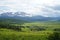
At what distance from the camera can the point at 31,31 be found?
2.57 m

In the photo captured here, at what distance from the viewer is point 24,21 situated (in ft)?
8.59

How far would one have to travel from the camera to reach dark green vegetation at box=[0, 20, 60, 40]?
254 cm

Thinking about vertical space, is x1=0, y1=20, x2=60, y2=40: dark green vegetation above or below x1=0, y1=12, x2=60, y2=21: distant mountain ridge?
below

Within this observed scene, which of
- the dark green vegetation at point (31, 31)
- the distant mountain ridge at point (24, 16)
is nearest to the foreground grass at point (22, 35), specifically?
the dark green vegetation at point (31, 31)

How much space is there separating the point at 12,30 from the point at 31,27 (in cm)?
33

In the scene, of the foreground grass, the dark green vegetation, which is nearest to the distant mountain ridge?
the dark green vegetation

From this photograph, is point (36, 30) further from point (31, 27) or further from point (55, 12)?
point (55, 12)

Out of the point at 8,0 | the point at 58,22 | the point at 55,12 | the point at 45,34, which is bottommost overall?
the point at 45,34

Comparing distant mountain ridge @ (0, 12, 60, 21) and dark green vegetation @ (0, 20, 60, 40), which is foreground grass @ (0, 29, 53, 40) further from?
distant mountain ridge @ (0, 12, 60, 21)

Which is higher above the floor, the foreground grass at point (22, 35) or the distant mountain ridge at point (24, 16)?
the distant mountain ridge at point (24, 16)

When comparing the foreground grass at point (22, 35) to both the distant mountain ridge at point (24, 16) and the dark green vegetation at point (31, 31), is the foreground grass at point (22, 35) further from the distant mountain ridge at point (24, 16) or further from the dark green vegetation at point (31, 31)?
the distant mountain ridge at point (24, 16)

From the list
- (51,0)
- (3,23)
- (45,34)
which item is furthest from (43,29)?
(3,23)

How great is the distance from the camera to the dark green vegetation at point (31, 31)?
254cm

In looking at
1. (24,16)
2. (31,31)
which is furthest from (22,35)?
(24,16)
